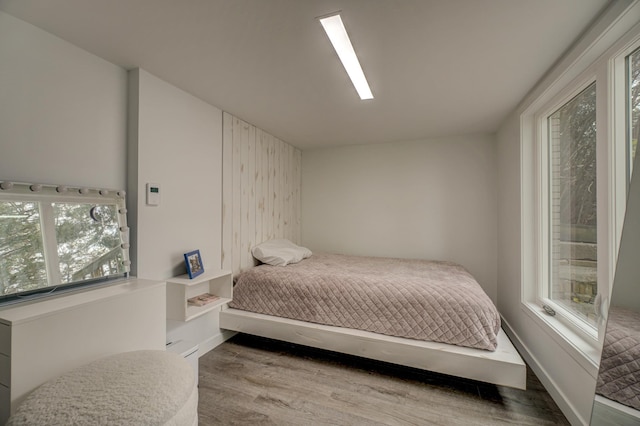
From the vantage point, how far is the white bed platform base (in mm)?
1686

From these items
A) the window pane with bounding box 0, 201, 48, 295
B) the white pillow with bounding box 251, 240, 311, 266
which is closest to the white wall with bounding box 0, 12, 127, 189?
the window pane with bounding box 0, 201, 48, 295

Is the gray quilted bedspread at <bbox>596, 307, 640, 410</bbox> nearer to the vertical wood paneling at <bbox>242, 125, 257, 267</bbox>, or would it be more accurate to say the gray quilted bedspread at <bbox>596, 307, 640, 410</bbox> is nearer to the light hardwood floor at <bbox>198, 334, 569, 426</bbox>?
the light hardwood floor at <bbox>198, 334, 569, 426</bbox>

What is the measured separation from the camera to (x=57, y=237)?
4.60ft

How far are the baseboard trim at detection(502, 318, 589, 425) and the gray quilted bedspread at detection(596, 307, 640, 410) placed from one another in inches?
38.0

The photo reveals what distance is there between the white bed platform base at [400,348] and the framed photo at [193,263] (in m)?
0.62

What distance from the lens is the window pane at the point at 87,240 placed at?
1423 millimetres

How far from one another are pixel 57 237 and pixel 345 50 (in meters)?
2.05

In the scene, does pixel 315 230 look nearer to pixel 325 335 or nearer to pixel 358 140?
pixel 358 140

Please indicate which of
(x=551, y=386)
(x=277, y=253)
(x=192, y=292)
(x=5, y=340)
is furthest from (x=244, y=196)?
(x=551, y=386)

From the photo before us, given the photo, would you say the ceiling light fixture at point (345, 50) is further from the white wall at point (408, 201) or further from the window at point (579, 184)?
the white wall at point (408, 201)

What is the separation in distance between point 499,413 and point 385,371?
0.78 metres

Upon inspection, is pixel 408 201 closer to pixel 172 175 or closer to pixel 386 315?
pixel 386 315

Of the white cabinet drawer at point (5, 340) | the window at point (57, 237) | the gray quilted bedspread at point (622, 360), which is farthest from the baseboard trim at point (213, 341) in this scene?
the gray quilted bedspread at point (622, 360)

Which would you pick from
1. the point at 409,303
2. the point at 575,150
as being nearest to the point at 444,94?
the point at 575,150
